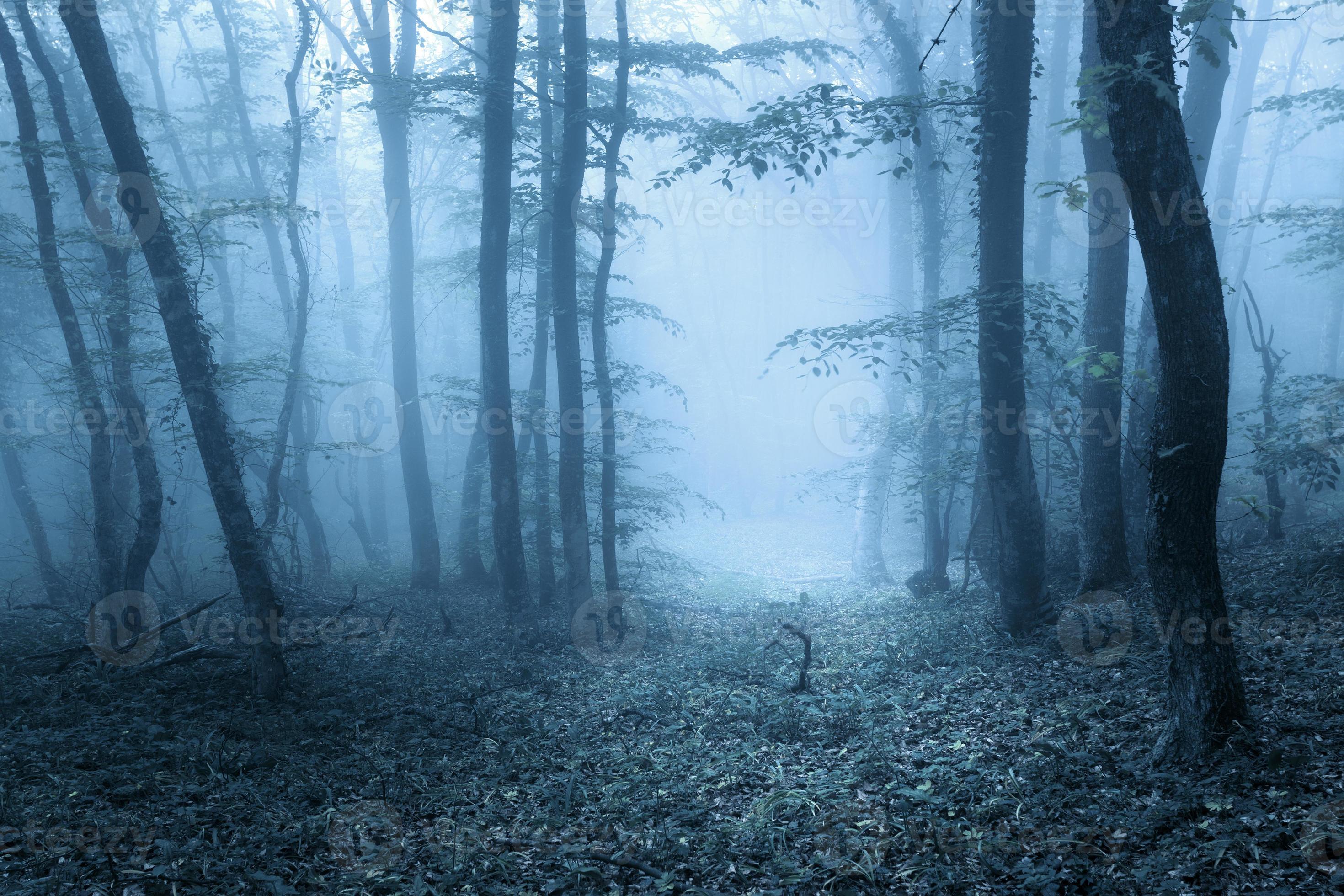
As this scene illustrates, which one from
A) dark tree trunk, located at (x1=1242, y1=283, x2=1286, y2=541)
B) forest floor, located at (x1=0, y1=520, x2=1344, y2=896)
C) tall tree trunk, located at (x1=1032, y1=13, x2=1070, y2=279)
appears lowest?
forest floor, located at (x1=0, y1=520, x2=1344, y2=896)

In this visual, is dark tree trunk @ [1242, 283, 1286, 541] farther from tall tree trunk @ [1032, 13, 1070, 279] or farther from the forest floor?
tall tree trunk @ [1032, 13, 1070, 279]

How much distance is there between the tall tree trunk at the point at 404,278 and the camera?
1473 centimetres

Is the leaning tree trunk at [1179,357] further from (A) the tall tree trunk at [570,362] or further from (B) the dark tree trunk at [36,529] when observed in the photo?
(B) the dark tree trunk at [36,529]

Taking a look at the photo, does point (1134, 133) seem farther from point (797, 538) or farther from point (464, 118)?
point (797, 538)

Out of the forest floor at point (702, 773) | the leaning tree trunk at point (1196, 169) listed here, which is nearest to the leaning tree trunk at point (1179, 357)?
the forest floor at point (702, 773)

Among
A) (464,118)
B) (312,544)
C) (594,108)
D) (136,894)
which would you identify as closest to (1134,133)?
(136,894)

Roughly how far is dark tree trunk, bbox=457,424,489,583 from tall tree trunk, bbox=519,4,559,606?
34.9 inches

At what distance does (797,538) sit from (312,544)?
15.8m

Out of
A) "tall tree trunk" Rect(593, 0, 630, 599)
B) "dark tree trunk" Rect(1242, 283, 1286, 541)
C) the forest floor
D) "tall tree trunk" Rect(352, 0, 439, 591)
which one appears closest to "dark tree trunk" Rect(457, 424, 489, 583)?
"tall tree trunk" Rect(352, 0, 439, 591)

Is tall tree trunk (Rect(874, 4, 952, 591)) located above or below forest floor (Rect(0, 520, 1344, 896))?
above

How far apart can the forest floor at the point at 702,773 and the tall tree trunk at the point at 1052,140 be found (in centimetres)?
1124

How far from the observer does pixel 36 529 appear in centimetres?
1498

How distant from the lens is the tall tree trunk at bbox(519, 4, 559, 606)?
12.7 metres

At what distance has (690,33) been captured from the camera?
24453 millimetres
